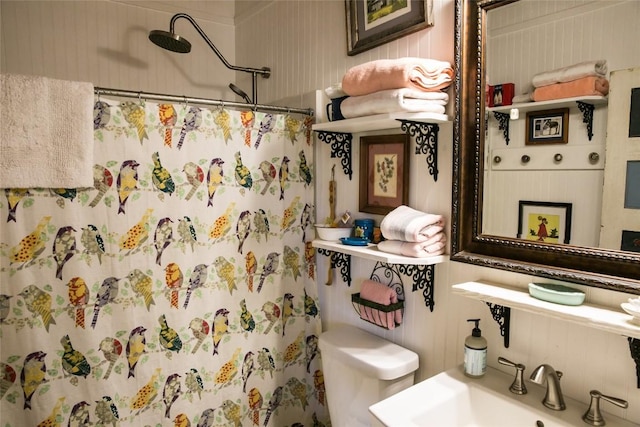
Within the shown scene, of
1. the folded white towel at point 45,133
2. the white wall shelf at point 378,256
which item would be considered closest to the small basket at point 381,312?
the white wall shelf at point 378,256

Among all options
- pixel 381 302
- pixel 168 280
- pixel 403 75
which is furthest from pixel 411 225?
pixel 168 280

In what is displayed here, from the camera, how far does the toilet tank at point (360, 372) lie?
142cm

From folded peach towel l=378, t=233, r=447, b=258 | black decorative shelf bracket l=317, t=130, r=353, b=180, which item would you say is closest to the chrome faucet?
folded peach towel l=378, t=233, r=447, b=258

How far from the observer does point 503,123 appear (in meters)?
1.21

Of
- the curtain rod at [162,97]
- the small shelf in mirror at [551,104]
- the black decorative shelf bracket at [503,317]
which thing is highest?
the curtain rod at [162,97]

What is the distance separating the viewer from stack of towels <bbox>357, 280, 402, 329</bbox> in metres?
1.53

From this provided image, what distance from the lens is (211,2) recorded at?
2.50 m

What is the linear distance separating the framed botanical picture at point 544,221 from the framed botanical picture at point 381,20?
2.38 ft

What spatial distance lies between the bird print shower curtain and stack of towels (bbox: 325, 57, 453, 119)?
21.5 inches

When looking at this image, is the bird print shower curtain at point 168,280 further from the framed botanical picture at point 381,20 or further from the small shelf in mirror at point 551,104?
the small shelf in mirror at point 551,104

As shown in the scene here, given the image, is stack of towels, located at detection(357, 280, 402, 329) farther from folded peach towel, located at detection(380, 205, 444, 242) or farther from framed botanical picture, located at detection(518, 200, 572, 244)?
framed botanical picture, located at detection(518, 200, 572, 244)

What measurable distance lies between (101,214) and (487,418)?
4.75 ft

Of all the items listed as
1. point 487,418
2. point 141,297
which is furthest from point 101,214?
point 487,418

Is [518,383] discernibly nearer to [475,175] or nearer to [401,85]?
[475,175]
